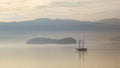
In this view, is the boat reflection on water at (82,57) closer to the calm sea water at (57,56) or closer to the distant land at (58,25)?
the calm sea water at (57,56)

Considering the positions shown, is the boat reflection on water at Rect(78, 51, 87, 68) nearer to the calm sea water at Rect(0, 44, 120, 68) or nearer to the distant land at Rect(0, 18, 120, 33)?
the calm sea water at Rect(0, 44, 120, 68)

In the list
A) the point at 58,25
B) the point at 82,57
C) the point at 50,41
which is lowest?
the point at 82,57

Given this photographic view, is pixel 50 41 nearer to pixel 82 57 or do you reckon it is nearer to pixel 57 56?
pixel 57 56

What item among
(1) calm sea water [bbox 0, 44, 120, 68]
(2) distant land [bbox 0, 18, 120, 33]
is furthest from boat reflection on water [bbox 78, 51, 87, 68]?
(2) distant land [bbox 0, 18, 120, 33]

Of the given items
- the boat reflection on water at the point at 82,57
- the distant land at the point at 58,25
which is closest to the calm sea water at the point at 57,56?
the boat reflection on water at the point at 82,57

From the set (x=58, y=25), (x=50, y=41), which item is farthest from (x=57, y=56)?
(x=58, y=25)
